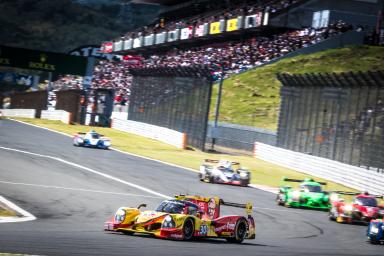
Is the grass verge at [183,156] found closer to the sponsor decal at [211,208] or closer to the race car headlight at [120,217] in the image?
the sponsor decal at [211,208]

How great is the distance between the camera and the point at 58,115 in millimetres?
70562

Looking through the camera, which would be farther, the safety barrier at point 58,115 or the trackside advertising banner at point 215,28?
the trackside advertising banner at point 215,28

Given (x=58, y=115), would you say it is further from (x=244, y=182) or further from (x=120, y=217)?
(x=120, y=217)

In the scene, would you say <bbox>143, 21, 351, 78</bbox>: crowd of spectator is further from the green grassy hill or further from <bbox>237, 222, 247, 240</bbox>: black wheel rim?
<bbox>237, 222, 247, 240</bbox>: black wheel rim

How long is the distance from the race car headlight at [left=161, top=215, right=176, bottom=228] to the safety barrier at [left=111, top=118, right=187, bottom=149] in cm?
3467

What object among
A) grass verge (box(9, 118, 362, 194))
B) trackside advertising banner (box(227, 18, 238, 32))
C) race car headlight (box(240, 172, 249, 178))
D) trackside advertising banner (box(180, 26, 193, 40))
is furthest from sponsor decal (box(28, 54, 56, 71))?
race car headlight (box(240, 172, 249, 178))

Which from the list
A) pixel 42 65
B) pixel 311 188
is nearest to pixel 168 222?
pixel 311 188

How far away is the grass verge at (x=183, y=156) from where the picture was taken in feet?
124

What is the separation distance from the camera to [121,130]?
211 ft

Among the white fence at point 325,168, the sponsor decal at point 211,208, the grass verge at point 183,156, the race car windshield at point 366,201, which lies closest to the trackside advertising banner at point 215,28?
the grass verge at point 183,156

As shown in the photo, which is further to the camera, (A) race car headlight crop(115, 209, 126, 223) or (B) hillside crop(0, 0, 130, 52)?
(B) hillside crop(0, 0, 130, 52)

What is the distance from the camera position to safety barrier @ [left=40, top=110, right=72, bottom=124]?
221 ft

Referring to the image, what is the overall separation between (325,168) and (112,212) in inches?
767

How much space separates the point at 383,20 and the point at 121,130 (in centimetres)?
2259
